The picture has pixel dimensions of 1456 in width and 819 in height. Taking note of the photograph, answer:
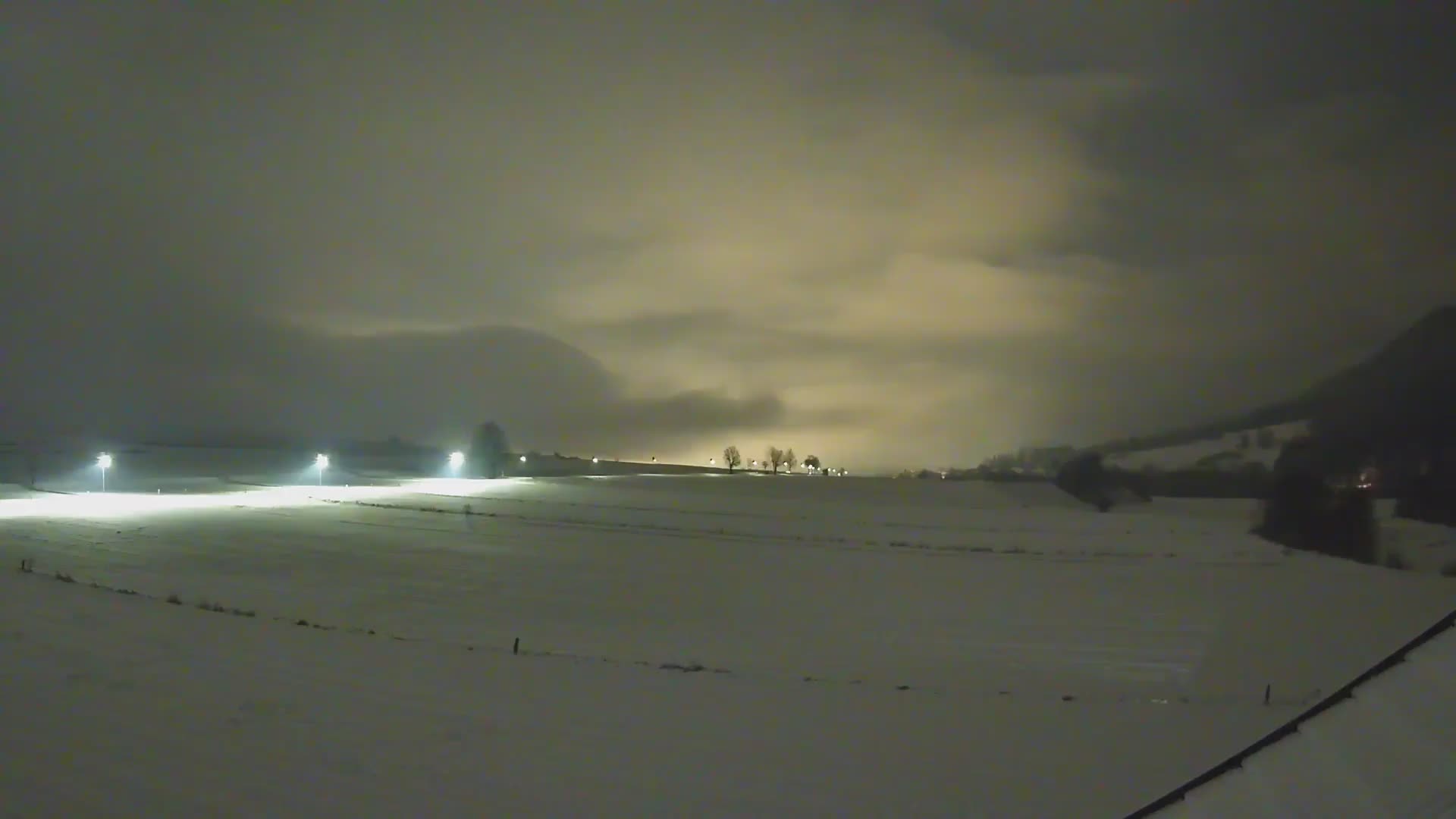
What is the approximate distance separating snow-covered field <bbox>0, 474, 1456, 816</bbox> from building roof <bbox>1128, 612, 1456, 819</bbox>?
4874mm

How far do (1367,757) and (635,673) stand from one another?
10.0 meters

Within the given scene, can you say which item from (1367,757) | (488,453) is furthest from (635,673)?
(488,453)

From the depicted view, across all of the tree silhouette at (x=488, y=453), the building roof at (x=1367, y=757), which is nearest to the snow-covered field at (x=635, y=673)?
the building roof at (x=1367, y=757)

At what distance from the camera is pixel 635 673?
11.7 metres

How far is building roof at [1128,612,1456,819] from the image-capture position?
8.29ft

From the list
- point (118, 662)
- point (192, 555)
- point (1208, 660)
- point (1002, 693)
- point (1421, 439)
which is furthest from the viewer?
point (1421, 439)

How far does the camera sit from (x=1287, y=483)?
3259 centimetres

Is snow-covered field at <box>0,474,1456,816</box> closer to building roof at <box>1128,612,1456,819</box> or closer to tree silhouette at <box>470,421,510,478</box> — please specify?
building roof at <box>1128,612,1456,819</box>

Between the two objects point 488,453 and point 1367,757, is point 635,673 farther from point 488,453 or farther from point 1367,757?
point 488,453

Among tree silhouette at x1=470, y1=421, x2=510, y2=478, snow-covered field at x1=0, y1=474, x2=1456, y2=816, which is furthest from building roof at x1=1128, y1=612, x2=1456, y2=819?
tree silhouette at x1=470, y1=421, x2=510, y2=478

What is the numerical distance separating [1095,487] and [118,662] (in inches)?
2542

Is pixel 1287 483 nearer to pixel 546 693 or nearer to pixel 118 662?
pixel 546 693

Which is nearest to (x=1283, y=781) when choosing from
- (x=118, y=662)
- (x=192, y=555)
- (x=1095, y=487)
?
(x=118, y=662)

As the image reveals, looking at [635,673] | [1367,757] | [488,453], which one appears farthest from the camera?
[488,453]
